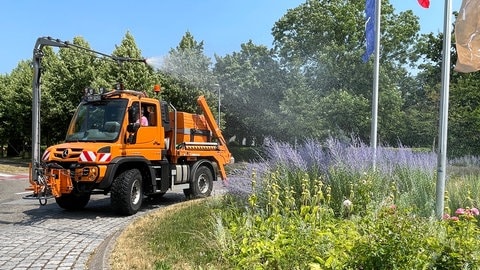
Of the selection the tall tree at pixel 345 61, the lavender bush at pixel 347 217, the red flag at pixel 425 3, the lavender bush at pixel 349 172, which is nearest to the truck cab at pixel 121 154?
the lavender bush at pixel 347 217

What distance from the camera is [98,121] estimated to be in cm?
1056

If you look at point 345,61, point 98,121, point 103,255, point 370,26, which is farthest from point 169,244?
point 345,61

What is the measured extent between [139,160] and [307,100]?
2143cm

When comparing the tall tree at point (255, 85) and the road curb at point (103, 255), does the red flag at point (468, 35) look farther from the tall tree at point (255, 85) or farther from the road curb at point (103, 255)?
the tall tree at point (255, 85)

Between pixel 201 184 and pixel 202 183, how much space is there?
0.04 meters

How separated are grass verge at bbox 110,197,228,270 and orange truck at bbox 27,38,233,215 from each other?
1.43 meters

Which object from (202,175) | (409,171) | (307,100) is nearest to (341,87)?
(307,100)

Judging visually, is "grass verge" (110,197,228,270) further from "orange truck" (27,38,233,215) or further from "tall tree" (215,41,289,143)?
"tall tree" (215,41,289,143)

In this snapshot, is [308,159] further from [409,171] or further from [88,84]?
[88,84]

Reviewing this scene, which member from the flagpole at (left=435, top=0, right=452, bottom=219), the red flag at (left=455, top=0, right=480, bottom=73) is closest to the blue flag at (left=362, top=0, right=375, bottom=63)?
the red flag at (left=455, top=0, right=480, bottom=73)

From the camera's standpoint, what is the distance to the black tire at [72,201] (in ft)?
34.6

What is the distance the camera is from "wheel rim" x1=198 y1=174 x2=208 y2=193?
13.2 m

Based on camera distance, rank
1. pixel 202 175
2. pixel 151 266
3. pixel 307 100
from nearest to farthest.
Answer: pixel 151 266, pixel 202 175, pixel 307 100

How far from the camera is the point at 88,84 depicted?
2772cm
